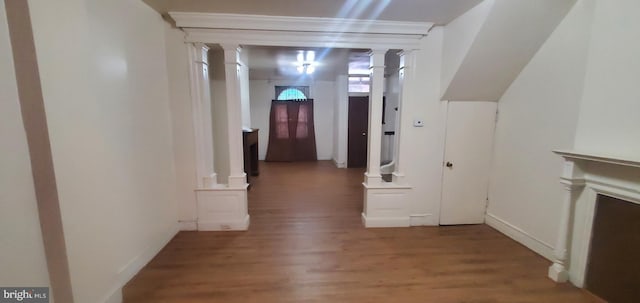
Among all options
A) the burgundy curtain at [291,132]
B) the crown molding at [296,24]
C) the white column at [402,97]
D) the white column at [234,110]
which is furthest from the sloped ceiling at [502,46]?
the burgundy curtain at [291,132]

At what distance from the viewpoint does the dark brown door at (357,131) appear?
274 inches

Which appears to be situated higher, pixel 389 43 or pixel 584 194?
pixel 389 43

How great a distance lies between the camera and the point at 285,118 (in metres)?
7.86

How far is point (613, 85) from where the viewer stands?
6.17 ft

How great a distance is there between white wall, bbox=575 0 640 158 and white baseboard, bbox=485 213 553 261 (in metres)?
1.13

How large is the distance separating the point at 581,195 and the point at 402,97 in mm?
1873

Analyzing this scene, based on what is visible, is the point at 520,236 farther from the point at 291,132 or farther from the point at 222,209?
the point at 291,132

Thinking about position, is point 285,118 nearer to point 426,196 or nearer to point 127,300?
point 426,196

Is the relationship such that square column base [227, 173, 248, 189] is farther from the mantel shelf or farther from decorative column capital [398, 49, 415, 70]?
the mantel shelf

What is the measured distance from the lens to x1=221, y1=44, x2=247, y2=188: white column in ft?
9.58

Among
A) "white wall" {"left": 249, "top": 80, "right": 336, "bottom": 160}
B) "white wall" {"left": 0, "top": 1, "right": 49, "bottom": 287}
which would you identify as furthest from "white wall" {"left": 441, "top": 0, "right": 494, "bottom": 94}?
"white wall" {"left": 249, "top": 80, "right": 336, "bottom": 160}

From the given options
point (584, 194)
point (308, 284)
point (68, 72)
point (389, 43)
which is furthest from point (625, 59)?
point (68, 72)

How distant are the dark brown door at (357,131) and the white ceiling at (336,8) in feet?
13.7

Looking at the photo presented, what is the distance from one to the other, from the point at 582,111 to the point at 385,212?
211cm
